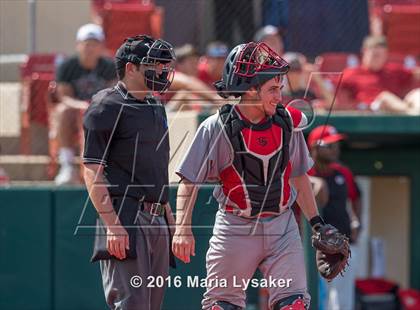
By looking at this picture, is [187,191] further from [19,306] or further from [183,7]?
[183,7]

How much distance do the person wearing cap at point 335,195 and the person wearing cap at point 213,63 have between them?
153 cm

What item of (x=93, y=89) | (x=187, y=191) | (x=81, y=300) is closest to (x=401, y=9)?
(x=93, y=89)

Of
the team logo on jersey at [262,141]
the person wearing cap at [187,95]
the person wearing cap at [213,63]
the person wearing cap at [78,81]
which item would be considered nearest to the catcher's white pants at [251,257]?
the team logo on jersey at [262,141]

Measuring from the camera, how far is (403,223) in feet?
34.2

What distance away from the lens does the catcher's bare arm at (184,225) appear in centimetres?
547

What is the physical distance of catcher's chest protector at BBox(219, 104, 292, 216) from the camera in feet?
18.1

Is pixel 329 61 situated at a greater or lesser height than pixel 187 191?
greater

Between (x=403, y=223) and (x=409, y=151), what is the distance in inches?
30.0

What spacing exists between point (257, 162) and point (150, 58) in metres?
0.82

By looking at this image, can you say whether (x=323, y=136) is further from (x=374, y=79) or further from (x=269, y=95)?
(x=269, y=95)

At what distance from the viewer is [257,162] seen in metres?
5.52

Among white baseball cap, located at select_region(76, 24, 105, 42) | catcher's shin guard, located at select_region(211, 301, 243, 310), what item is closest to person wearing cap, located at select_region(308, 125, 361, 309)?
white baseball cap, located at select_region(76, 24, 105, 42)

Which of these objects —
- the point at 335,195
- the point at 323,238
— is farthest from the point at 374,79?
the point at 323,238

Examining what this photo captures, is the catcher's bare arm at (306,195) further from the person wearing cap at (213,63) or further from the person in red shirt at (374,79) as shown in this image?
the person in red shirt at (374,79)
